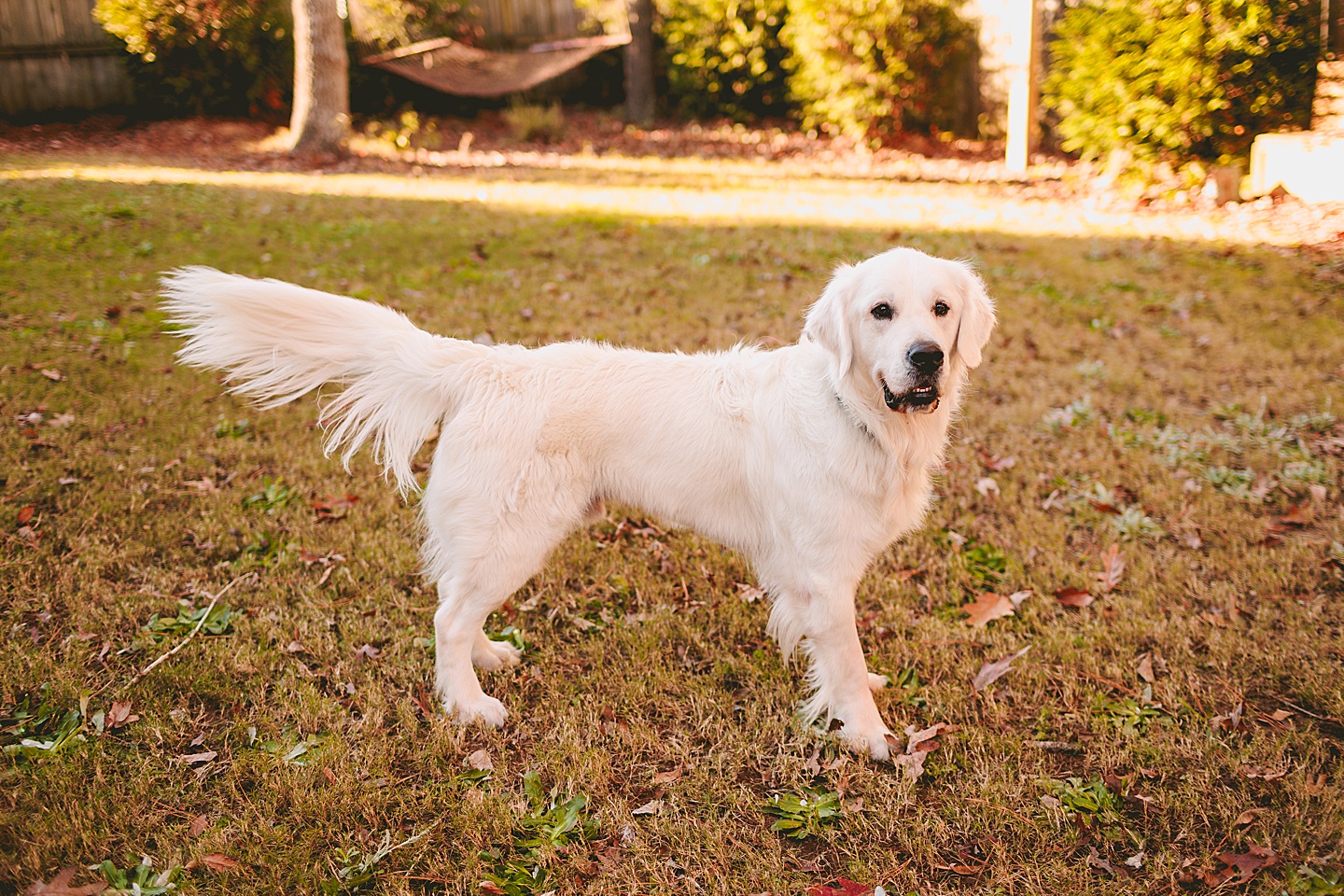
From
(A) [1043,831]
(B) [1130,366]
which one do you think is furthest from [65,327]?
(B) [1130,366]

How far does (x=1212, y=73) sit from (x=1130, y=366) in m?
5.38

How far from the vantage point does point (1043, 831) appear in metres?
2.47

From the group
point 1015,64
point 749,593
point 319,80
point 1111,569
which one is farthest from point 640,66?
point 1111,569

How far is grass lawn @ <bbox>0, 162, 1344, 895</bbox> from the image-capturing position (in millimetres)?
2408

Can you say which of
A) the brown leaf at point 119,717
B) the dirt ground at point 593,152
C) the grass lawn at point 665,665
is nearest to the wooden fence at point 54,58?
the dirt ground at point 593,152

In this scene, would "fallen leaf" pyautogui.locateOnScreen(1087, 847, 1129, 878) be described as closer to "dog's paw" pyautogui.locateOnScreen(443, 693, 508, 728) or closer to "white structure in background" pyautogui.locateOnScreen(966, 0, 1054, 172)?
"dog's paw" pyautogui.locateOnScreen(443, 693, 508, 728)

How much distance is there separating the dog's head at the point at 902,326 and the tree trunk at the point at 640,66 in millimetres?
13271

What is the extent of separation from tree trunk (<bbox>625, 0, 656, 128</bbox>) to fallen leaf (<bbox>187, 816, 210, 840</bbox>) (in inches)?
564

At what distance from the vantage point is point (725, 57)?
14438 mm

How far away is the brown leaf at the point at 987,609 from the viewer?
3434 mm

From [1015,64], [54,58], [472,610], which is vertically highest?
[54,58]

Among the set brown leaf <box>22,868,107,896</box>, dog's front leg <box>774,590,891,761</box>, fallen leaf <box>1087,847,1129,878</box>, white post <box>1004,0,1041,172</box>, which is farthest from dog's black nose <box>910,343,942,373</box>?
white post <box>1004,0,1041,172</box>

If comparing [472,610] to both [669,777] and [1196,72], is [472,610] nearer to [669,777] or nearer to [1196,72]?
[669,777]

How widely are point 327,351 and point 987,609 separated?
9.49 ft
